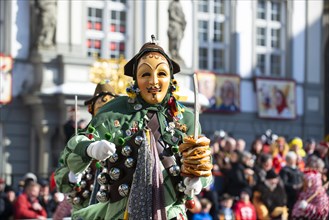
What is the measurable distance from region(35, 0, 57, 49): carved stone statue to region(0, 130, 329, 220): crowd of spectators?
19.6 feet

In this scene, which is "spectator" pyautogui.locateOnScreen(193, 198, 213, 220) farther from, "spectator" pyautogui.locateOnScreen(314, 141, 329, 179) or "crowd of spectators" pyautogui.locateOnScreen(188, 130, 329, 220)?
"spectator" pyautogui.locateOnScreen(314, 141, 329, 179)

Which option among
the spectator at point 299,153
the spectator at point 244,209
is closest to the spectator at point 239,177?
the spectator at point 244,209

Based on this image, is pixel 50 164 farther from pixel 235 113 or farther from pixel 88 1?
pixel 235 113

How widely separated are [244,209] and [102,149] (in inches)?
306

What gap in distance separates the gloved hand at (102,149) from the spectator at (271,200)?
311 inches

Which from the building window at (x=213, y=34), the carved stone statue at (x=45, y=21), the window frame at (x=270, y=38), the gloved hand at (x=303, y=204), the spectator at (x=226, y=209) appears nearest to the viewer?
the gloved hand at (x=303, y=204)

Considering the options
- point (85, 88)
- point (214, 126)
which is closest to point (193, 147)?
point (85, 88)

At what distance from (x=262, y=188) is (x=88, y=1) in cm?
945

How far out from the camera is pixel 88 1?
22.0 metres

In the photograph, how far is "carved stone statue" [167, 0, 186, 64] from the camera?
74.4 feet

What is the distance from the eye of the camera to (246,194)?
13.8 metres

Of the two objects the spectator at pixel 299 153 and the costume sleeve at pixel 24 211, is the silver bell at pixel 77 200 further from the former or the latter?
the spectator at pixel 299 153

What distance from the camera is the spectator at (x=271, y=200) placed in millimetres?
13812

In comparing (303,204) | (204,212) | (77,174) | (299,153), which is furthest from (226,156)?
(77,174)
